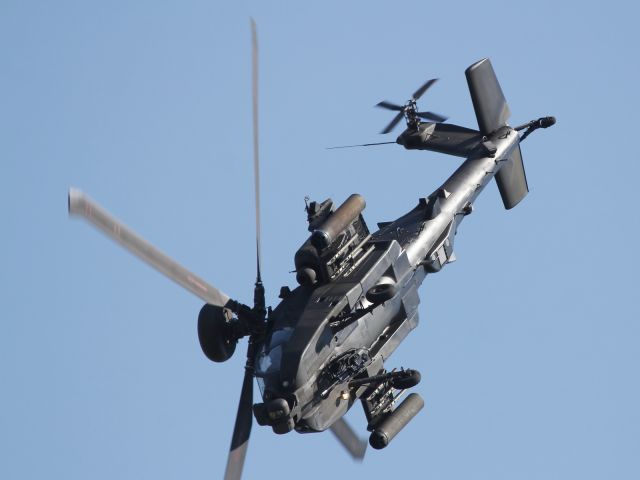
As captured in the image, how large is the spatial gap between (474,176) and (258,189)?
975 centimetres

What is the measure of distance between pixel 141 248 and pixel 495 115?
16.2 m

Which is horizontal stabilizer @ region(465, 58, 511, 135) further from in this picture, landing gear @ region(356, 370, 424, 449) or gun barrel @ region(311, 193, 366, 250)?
landing gear @ region(356, 370, 424, 449)

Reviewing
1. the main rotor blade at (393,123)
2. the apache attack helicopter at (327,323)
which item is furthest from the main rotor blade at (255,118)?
the main rotor blade at (393,123)

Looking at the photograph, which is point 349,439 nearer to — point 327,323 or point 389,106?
point 327,323

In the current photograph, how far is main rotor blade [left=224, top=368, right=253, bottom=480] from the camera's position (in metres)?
32.4

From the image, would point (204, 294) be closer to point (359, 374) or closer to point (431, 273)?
point (359, 374)

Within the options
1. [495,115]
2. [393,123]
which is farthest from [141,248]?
[495,115]

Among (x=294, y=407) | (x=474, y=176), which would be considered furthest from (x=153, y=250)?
(x=474, y=176)

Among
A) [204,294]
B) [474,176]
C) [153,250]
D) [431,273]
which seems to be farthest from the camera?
[474,176]

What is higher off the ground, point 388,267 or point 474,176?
point 474,176

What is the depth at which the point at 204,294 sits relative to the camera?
33156mm

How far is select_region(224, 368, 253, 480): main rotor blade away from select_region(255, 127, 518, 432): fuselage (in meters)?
0.92

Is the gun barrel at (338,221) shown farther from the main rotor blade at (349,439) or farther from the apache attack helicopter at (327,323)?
the main rotor blade at (349,439)

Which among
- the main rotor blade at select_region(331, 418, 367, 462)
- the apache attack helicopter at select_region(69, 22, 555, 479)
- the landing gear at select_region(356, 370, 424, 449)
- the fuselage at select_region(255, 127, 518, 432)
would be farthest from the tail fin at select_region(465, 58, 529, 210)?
the main rotor blade at select_region(331, 418, 367, 462)
